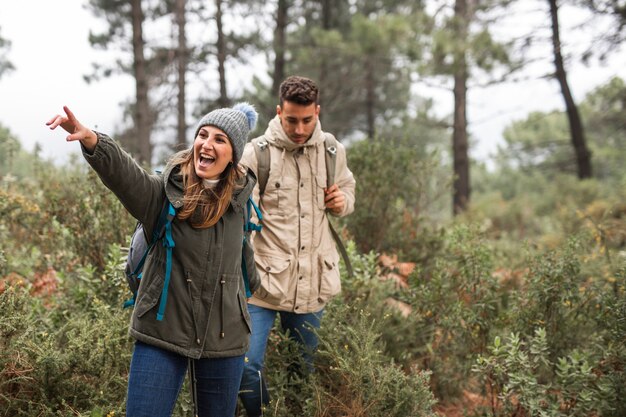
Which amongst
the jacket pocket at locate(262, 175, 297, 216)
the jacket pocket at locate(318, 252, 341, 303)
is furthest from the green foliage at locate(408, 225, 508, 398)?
the jacket pocket at locate(262, 175, 297, 216)

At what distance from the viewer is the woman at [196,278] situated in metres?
2.31

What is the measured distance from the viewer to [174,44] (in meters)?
16.3

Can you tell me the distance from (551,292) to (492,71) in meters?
9.22

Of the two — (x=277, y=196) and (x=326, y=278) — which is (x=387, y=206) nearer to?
(x=326, y=278)

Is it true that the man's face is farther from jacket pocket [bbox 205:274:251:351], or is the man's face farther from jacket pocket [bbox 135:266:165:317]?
jacket pocket [bbox 135:266:165:317]

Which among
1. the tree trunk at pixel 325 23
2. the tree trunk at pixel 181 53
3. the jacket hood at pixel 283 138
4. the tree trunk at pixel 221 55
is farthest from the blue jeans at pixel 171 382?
the tree trunk at pixel 325 23

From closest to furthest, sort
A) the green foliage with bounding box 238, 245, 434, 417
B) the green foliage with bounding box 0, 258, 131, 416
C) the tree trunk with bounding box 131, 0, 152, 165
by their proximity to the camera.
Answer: the green foliage with bounding box 0, 258, 131, 416 → the green foliage with bounding box 238, 245, 434, 417 → the tree trunk with bounding box 131, 0, 152, 165

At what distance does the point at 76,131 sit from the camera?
2.07 metres

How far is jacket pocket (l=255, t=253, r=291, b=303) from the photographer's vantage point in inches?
125

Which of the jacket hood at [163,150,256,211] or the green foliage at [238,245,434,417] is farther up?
the jacket hood at [163,150,256,211]

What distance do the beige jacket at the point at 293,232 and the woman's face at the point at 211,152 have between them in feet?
2.44

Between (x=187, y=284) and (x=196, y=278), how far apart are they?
0.14 ft

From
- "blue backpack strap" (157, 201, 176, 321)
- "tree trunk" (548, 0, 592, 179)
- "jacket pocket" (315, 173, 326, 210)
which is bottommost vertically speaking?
"blue backpack strap" (157, 201, 176, 321)

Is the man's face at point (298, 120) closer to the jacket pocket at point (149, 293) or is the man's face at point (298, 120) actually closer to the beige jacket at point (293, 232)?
the beige jacket at point (293, 232)
